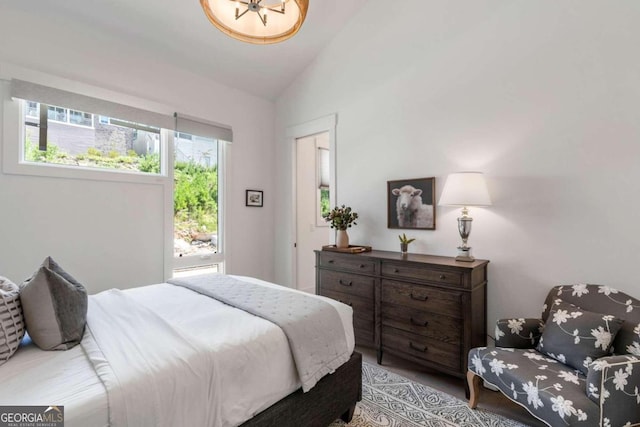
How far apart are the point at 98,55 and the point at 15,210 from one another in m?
1.52

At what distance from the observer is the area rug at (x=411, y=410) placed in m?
1.83

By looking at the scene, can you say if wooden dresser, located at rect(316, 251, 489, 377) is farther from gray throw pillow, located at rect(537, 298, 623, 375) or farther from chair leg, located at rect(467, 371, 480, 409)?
gray throw pillow, located at rect(537, 298, 623, 375)

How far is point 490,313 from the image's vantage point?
7.95 ft

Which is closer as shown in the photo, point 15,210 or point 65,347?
point 65,347

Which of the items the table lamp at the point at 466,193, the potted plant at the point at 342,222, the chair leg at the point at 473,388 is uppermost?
the table lamp at the point at 466,193

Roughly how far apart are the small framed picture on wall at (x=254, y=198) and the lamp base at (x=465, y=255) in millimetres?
2598

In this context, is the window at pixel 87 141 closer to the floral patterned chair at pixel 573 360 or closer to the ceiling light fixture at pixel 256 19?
the ceiling light fixture at pixel 256 19

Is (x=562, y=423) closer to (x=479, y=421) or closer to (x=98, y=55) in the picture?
(x=479, y=421)

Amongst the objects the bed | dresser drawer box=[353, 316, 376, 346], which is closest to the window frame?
the bed

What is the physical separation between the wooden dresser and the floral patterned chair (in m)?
0.23

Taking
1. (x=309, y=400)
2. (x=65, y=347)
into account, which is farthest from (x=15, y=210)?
(x=309, y=400)

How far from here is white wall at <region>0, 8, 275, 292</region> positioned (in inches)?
90.9

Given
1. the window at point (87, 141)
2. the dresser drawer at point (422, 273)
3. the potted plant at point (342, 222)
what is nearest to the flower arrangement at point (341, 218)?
the potted plant at point (342, 222)

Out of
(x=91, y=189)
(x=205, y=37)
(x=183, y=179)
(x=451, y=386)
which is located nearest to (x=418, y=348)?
(x=451, y=386)
